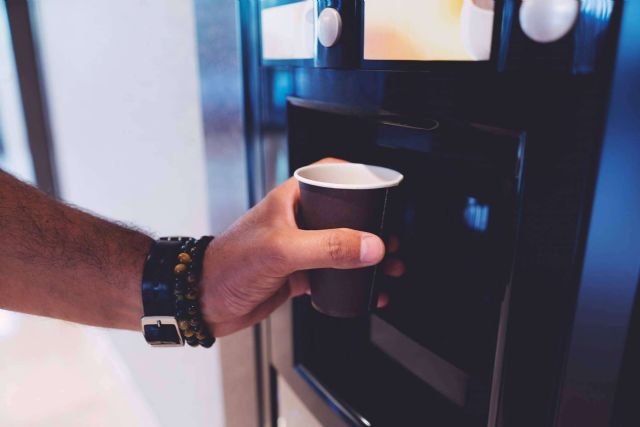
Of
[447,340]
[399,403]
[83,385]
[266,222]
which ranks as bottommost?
[83,385]

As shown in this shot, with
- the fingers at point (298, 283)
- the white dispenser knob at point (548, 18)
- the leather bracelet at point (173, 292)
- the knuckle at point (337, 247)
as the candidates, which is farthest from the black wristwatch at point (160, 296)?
the white dispenser knob at point (548, 18)

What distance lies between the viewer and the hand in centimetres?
47

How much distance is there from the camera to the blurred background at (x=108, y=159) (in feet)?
2.86

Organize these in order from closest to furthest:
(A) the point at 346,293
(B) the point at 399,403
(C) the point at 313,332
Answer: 1. (A) the point at 346,293
2. (B) the point at 399,403
3. (C) the point at 313,332

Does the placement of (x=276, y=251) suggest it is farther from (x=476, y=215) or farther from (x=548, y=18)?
(x=548, y=18)

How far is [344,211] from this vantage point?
47 centimetres

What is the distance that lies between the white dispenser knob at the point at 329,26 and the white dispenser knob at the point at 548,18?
20cm

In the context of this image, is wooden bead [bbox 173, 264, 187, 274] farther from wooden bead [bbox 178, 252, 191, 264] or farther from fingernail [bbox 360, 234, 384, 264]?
fingernail [bbox 360, 234, 384, 264]

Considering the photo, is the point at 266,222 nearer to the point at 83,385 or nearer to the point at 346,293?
the point at 346,293

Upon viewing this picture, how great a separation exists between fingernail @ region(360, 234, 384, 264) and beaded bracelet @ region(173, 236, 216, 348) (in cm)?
25

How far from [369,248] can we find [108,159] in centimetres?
107

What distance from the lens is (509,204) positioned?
396 millimetres

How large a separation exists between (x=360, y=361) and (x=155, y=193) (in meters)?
0.58

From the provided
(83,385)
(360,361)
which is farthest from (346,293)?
(83,385)
